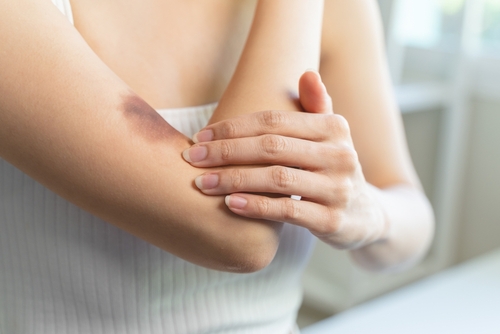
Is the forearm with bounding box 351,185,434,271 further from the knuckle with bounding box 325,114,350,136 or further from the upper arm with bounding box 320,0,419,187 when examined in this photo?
the knuckle with bounding box 325,114,350,136

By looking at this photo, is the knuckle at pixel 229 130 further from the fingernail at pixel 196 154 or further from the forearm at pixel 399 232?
the forearm at pixel 399 232

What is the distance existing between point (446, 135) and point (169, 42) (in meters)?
2.08

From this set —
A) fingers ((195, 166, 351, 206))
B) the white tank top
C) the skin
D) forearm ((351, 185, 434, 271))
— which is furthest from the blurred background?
fingers ((195, 166, 351, 206))

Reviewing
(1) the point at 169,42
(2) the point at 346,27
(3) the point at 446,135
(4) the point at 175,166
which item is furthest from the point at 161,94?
(3) the point at 446,135

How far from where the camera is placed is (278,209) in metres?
0.55

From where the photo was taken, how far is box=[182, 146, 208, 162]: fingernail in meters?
0.55

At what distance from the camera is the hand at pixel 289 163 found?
1.78 ft

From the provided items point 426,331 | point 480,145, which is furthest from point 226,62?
point 480,145

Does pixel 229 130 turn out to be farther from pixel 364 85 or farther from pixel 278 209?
pixel 364 85

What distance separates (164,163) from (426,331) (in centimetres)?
112

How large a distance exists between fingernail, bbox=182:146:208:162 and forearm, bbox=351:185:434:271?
0.99ft

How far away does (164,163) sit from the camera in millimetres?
534

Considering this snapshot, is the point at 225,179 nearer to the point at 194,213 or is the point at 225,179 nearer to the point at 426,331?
the point at 194,213

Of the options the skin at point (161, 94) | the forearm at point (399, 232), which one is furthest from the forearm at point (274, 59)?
the forearm at point (399, 232)
